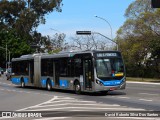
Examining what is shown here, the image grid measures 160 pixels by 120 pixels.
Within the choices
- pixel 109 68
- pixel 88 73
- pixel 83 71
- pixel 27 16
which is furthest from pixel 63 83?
pixel 27 16

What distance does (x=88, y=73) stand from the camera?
79.3 ft

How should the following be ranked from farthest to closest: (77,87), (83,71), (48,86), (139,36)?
(139,36), (48,86), (77,87), (83,71)

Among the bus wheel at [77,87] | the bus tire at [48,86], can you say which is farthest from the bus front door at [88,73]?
the bus tire at [48,86]

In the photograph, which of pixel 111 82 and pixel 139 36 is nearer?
Answer: pixel 111 82

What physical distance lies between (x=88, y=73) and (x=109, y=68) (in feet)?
4.36

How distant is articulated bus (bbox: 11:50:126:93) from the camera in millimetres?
23734

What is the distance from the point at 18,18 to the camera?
84750mm

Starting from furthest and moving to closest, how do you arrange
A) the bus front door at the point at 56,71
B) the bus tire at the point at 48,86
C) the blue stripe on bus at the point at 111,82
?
1. the bus tire at the point at 48,86
2. the bus front door at the point at 56,71
3. the blue stripe on bus at the point at 111,82

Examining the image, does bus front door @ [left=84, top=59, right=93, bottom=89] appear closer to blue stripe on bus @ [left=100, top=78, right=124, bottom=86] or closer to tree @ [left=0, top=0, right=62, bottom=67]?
blue stripe on bus @ [left=100, top=78, right=124, bottom=86]

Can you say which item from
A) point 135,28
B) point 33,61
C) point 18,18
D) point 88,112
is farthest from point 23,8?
point 88,112

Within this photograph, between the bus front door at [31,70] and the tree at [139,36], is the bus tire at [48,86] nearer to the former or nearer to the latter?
the bus front door at [31,70]

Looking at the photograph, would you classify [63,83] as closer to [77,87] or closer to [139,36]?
[77,87]

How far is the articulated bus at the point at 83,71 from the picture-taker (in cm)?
2373

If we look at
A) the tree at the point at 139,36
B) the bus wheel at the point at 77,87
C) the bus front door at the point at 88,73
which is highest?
the tree at the point at 139,36
